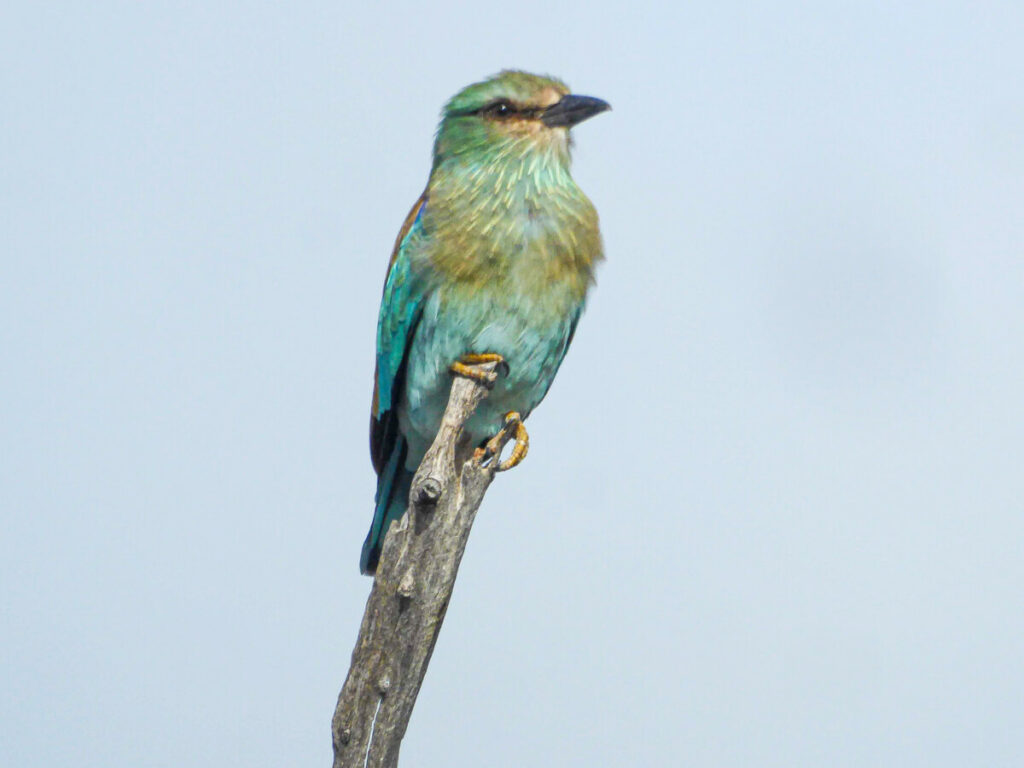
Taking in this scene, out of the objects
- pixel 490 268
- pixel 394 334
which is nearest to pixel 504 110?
pixel 490 268

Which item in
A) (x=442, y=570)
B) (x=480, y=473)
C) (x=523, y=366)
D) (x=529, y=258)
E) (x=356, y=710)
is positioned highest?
(x=529, y=258)

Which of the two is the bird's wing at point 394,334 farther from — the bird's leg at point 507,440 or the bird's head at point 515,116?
the bird's leg at point 507,440

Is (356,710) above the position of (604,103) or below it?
below

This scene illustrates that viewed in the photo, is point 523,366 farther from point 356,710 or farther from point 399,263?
point 356,710

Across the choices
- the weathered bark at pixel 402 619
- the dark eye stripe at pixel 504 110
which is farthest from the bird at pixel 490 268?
the weathered bark at pixel 402 619

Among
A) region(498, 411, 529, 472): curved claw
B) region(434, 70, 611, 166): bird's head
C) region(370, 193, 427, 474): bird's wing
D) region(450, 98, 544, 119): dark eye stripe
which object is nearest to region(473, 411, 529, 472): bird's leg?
region(498, 411, 529, 472): curved claw

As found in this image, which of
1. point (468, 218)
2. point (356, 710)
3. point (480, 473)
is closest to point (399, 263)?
point (468, 218)

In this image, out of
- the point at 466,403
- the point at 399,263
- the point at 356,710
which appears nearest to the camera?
the point at 356,710
